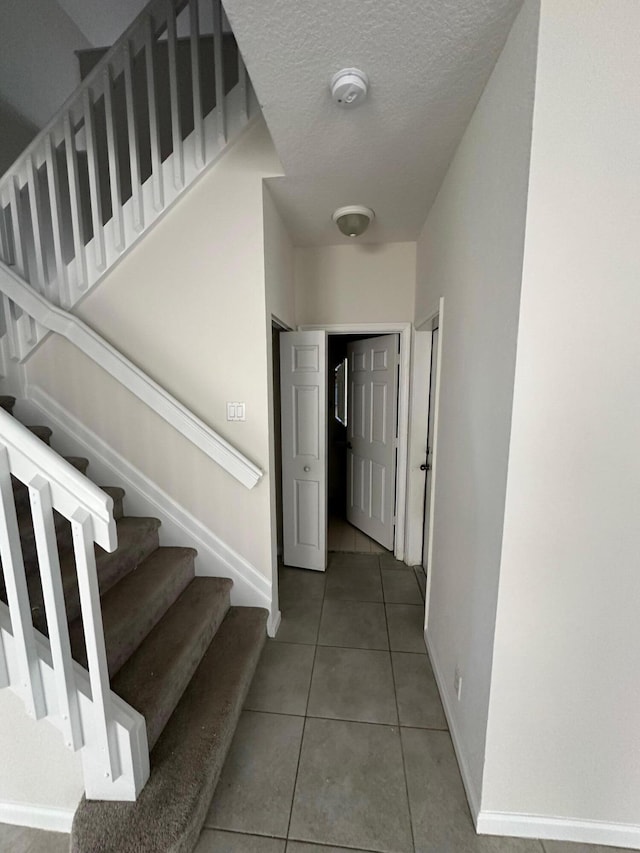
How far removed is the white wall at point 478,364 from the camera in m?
1.02

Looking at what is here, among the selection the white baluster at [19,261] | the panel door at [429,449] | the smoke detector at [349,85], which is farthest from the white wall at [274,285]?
the white baluster at [19,261]

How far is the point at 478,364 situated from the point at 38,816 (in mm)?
2236

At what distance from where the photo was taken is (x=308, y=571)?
285 centimetres

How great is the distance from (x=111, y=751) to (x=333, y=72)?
2243mm

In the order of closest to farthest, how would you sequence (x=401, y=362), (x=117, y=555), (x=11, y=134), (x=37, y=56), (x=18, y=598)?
1. (x=18, y=598)
2. (x=117, y=555)
3. (x=11, y=134)
4. (x=37, y=56)
5. (x=401, y=362)

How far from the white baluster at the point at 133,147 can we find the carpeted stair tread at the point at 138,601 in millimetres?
1791

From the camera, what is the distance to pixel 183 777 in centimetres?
120

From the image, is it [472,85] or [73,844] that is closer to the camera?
[73,844]

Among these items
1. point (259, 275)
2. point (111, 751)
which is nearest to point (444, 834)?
point (111, 751)

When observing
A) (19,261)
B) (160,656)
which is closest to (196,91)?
(19,261)

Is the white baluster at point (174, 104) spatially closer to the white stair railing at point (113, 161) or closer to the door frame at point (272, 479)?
the white stair railing at point (113, 161)

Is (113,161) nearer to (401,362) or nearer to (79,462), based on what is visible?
(79,462)

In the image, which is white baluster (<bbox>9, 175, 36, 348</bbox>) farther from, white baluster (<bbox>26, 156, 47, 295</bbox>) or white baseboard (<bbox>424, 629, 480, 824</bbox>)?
white baseboard (<bbox>424, 629, 480, 824</bbox>)

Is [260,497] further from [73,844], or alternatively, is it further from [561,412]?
[561,412]
